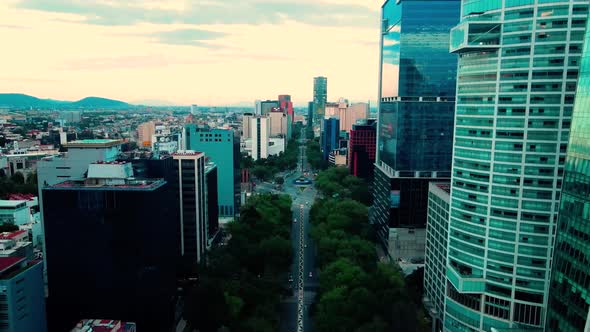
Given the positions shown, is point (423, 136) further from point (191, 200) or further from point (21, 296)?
point (21, 296)

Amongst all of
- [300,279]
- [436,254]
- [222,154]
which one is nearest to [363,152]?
[222,154]

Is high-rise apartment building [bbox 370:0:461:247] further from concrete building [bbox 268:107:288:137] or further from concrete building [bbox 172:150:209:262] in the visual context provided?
concrete building [bbox 268:107:288:137]

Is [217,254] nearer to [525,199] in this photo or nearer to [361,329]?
[361,329]

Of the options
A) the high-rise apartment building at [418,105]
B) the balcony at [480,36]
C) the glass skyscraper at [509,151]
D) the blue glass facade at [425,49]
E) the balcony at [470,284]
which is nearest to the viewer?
the glass skyscraper at [509,151]

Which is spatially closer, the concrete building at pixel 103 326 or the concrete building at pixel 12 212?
the concrete building at pixel 103 326

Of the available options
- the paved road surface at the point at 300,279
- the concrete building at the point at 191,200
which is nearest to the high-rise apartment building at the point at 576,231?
the paved road surface at the point at 300,279

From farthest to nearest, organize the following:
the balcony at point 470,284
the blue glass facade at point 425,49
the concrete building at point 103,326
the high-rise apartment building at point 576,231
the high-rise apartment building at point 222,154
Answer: the high-rise apartment building at point 222,154 < the blue glass facade at point 425,49 < the balcony at point 470,284 < the concrete building at point 103,326 < the high-rise apartment building at point 576,231

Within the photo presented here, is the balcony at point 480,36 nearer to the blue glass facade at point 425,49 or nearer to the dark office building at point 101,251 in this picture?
the blue glass facade at point 425,49
